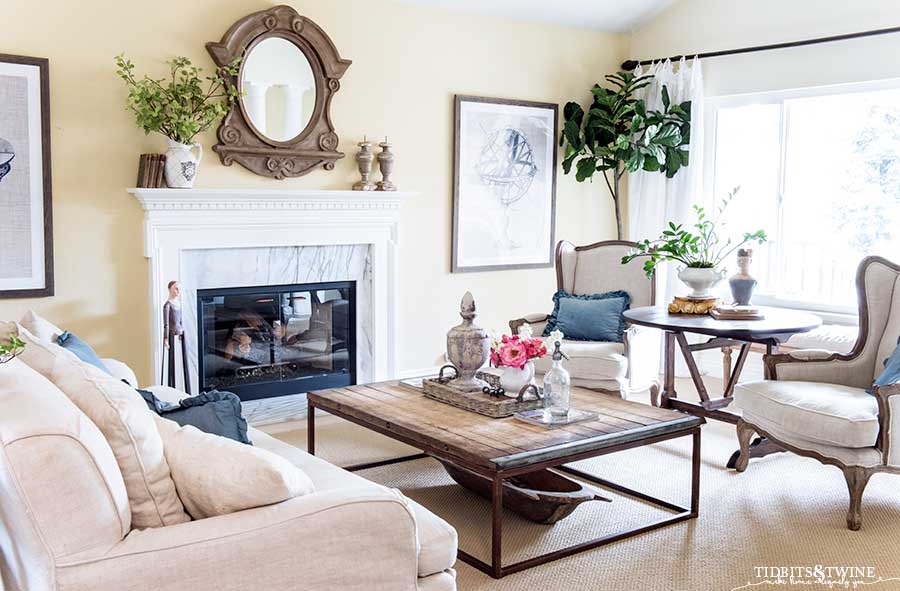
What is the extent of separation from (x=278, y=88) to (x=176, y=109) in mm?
726

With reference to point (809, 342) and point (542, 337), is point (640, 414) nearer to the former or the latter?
point (542, 337)

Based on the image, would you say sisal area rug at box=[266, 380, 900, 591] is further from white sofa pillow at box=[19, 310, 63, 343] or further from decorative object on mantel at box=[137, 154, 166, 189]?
decorative object on mantel at box=[137, 154, 166, 189]

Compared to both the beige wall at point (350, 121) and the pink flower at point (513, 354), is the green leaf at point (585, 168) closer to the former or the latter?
the beige wall at point (350, 121)

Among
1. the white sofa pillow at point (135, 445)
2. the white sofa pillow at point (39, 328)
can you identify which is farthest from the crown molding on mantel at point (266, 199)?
the white sofa pillow at point (135, 445)

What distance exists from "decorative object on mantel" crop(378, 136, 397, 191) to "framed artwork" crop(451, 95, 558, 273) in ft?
1.91

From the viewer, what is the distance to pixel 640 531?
11.5 feet

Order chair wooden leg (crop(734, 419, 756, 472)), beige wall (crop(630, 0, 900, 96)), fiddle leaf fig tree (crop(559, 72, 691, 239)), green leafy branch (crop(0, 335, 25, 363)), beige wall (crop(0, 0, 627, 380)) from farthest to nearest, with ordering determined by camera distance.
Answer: fiddle leaf fig tree (crop(559, 72, 691, 239)) < beige wall (crop(630, 0, 900, 96)) < beige wall (crop(0, 0, 627, 380)) < chair wooden leg (crop(734, 419, 756, 472)) < green leafy branch (crop(0, 335, 25, 363))

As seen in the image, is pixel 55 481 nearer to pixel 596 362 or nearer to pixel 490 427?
pixel 490 427

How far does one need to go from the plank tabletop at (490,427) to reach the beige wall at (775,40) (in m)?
2.96

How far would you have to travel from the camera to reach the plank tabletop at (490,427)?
3.12 metres

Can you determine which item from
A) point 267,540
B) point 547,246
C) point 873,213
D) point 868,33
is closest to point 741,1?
point 868,33

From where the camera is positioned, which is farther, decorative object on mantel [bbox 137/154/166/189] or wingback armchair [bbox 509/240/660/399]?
wingback armchair [bbox 509/240/660/399]

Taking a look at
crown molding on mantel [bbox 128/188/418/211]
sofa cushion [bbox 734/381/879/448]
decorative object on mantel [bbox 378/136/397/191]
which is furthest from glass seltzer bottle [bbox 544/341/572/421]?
decorative object on mantel [bbox 378/136/397/191]

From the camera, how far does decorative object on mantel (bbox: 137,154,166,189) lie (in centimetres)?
464
